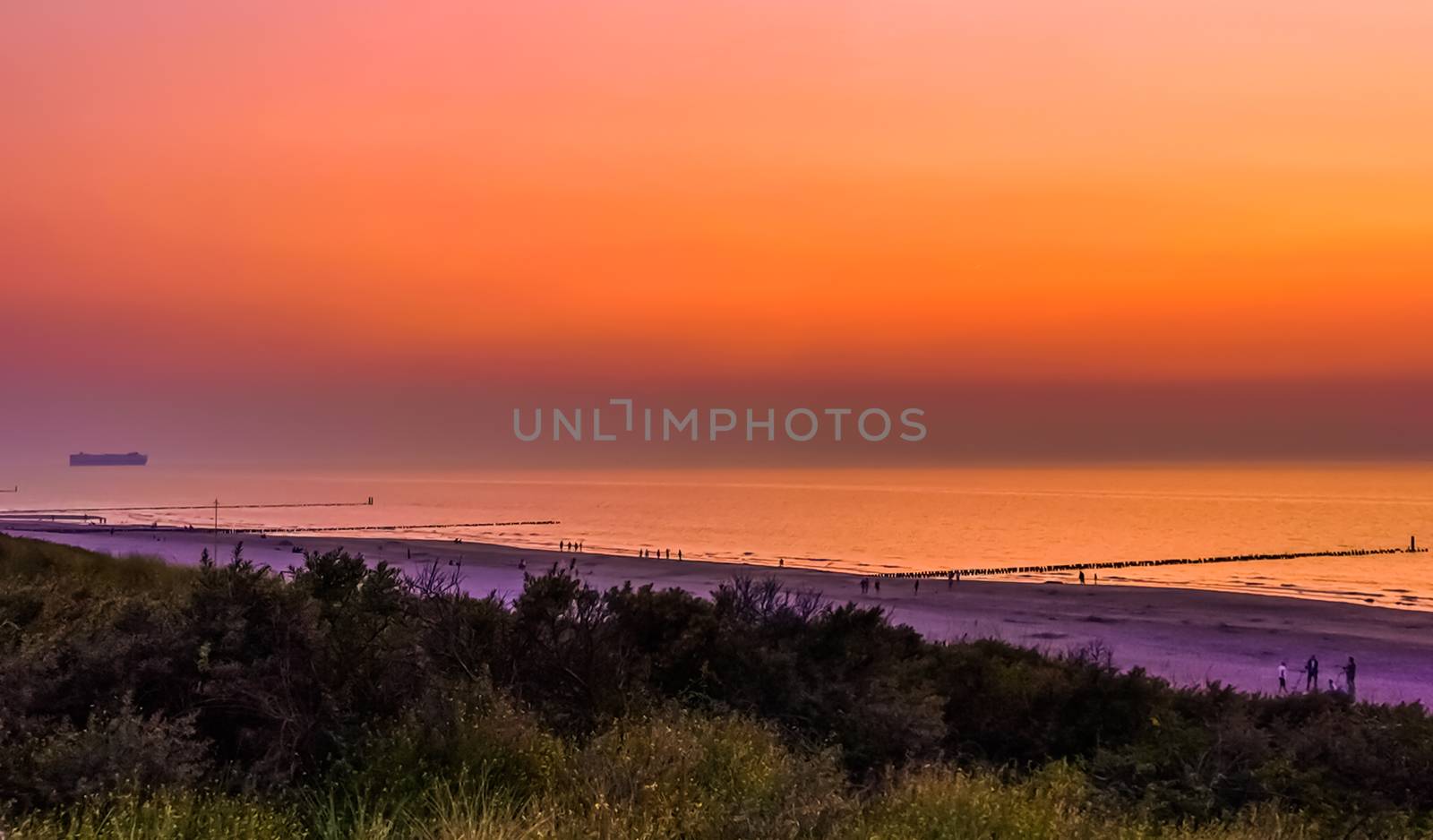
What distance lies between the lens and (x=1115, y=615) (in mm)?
42562

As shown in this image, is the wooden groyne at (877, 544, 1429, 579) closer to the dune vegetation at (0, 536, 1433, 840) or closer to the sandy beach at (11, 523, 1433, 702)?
the sandy beach at (11, 523, 1433, 702)

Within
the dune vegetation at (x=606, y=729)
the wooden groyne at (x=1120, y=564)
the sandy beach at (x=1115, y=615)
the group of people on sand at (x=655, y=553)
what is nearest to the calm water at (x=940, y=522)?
the group of people on sand at (x=655, y=553)

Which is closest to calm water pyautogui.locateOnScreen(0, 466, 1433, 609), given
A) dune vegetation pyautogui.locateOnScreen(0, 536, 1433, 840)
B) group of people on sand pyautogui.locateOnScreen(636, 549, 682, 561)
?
group of people on sand pyautogui.locateOnScreen(636, 549, 682, 561)

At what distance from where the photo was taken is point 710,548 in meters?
74.1

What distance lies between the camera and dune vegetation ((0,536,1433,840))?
7.79 m

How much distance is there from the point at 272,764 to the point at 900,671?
8050 millimetres

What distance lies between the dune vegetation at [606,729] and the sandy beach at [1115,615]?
22.4ft

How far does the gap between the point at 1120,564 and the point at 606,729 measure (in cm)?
6105

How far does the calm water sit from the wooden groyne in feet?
7.06

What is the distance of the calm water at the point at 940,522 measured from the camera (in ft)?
216

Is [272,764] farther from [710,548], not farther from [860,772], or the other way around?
[710,548]

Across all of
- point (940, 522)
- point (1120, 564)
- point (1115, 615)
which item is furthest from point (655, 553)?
point (940, 522)

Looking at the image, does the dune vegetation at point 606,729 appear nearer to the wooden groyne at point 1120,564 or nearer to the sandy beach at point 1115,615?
the sandy beach at point 1115,615

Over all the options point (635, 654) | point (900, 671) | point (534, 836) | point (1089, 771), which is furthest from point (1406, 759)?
point (534, 836)
